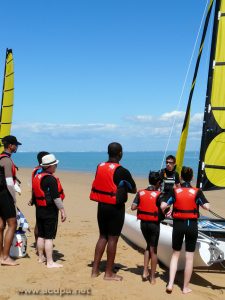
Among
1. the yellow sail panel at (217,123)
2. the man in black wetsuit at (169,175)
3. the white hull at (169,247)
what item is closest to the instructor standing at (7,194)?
the white hull at (169,247)

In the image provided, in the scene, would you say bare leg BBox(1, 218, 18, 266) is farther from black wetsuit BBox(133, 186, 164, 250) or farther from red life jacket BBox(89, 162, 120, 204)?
black wetsuit BBox(133, 186, 164, 250)

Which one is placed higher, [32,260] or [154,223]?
[154,223]

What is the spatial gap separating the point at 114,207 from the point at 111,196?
0.18 meters

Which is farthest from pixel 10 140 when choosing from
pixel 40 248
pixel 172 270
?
pixel 172 270

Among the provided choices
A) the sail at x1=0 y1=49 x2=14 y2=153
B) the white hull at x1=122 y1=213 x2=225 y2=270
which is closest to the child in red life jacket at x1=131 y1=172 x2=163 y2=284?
the white hull at x1=122 y1=213 x2=225 y2=270

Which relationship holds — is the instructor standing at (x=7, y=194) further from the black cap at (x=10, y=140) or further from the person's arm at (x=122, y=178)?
the person's arm at (x=122, y=178)

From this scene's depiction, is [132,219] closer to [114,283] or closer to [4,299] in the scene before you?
[114,283]

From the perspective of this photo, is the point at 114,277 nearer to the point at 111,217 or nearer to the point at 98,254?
the point at 98,254

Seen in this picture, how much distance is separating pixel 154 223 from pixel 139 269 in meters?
1.22

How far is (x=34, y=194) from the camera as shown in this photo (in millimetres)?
6309

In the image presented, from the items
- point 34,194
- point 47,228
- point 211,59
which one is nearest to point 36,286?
point 47,228

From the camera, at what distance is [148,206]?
5883 millimetres

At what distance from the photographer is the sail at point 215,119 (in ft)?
24.8

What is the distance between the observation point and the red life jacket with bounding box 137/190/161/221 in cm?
584
